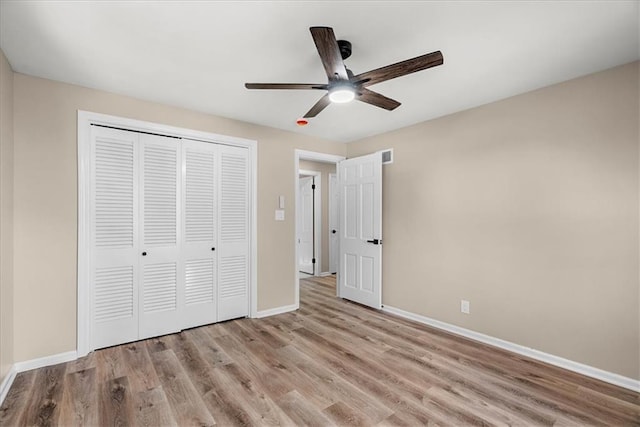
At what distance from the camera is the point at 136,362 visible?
8.79 ft

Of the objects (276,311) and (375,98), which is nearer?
(375,98)

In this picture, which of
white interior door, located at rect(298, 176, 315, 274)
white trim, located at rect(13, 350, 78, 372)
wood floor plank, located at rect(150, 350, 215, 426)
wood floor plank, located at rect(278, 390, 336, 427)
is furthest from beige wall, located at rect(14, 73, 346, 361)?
white interior door, located at rect(298, 176, 315, 274)

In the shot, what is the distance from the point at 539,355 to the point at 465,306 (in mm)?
737

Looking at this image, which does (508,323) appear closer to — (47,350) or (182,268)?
(182,268)

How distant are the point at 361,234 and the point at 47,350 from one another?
3.53m

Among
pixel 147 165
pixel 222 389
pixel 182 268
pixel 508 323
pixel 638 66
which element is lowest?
pixel 222 389

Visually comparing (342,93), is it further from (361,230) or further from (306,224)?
(306,224)

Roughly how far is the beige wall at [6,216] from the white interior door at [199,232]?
135cm

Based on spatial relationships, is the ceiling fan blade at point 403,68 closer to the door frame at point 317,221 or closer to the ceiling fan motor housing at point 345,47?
the ceiling fan motor housing at point 345,47

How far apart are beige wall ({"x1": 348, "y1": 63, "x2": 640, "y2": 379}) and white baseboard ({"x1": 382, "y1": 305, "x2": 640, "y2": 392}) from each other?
50 millimetres

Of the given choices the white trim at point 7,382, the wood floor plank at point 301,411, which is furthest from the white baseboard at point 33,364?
the wood floor plank at point 301,411

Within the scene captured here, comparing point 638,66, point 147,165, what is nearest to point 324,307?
point 147,165

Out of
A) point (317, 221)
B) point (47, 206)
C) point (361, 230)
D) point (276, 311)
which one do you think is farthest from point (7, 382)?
point (317, 221)

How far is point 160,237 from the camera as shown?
326 cm
